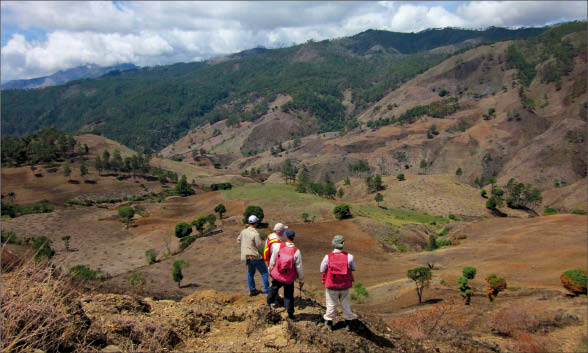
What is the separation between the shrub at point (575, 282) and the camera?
1984cm

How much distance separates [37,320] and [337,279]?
5.94 m

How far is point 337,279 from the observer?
863 centimetres

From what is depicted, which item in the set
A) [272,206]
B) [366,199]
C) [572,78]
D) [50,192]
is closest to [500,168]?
[366,199]

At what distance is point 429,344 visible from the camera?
395 inches

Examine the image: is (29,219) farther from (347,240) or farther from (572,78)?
(572,78)

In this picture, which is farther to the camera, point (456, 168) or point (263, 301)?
point (456, 168)

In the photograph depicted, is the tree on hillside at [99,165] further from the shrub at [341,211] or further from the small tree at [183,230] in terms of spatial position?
the shrub at [341,211]

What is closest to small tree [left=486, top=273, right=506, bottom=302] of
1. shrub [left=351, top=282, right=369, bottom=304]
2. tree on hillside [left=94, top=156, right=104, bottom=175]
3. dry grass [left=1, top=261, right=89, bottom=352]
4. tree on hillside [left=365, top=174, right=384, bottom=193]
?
shrub [left=351, top=282, right=369, bottom=304]

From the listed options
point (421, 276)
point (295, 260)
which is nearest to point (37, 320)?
point (295, 260)

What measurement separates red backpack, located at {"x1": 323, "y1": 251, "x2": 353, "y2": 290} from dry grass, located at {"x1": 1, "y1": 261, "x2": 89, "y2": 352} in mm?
5145

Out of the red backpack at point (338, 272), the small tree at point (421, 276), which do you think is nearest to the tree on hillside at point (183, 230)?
the small tree at point (421, 276)

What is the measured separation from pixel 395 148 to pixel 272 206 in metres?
86.0

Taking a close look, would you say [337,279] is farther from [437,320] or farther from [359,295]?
[359,295]

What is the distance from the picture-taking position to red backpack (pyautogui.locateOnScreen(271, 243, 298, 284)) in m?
8.87
